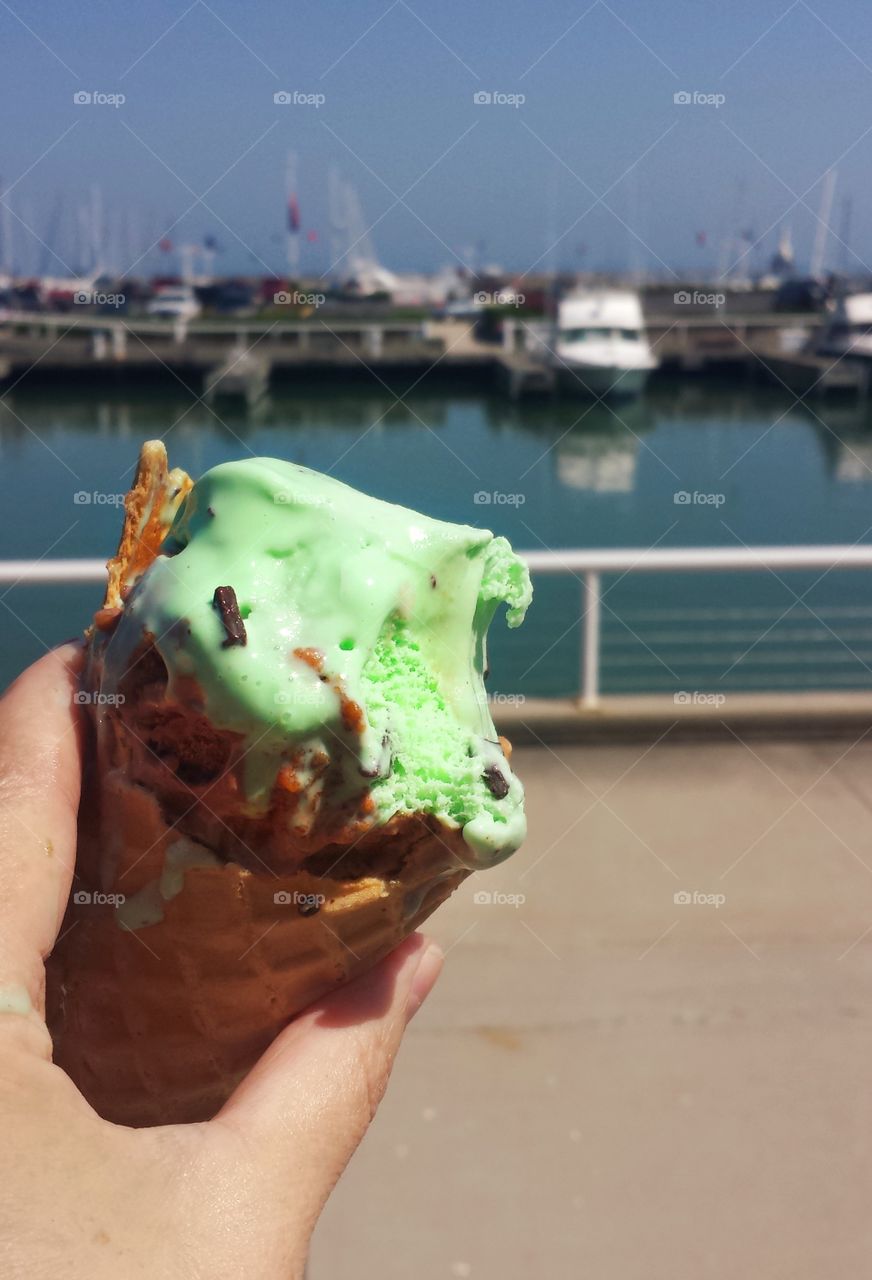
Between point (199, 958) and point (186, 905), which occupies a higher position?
point (186, 905)

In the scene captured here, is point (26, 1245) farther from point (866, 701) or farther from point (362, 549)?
point (866, 701)

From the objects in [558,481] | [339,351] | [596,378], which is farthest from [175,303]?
[558,481]

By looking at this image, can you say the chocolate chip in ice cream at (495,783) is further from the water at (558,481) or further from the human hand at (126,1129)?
the water at (558,481)

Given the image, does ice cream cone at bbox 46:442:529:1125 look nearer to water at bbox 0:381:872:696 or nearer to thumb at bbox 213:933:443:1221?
thumb at bbox 213:933:443:1221

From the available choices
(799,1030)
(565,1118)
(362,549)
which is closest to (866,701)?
(799,1030)

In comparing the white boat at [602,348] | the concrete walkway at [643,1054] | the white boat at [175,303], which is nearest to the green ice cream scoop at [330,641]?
the concrete walkway at [643,1054]

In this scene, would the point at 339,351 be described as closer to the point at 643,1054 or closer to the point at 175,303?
the point at 175,303

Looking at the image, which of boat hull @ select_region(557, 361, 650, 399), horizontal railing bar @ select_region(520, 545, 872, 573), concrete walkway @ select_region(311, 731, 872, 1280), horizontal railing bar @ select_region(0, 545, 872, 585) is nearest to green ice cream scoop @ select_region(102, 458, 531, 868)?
concrete walkway @ select_region(311, 731, 872, 1280)
